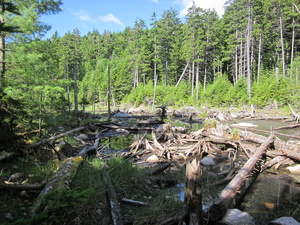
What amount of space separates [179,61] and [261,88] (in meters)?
24.2

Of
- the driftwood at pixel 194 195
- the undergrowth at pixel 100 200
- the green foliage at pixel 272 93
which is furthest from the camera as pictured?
the green foliage at pixel 272 93

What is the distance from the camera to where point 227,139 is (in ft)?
32.2

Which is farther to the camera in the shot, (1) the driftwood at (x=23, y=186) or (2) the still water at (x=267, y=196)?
(2) the still water at (x=267, y=196)

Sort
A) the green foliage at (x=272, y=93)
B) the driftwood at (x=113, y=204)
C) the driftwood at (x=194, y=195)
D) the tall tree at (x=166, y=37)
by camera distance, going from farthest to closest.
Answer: the tall tree at (x=166, y=37), the green foliage at (x=272, y=93), the driftwood at (x=113, y=204), the driftwood at (x=194, y=195)

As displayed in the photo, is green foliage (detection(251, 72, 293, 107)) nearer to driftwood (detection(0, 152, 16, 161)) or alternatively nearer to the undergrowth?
the undergrowth


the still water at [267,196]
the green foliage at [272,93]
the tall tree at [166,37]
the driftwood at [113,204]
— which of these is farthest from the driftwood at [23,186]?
the tall tree at [166,37]

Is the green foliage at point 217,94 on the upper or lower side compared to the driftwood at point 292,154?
upper

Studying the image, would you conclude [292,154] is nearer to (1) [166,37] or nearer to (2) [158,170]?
(2) [158,170]

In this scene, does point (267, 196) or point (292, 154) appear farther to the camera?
point (292, 154)

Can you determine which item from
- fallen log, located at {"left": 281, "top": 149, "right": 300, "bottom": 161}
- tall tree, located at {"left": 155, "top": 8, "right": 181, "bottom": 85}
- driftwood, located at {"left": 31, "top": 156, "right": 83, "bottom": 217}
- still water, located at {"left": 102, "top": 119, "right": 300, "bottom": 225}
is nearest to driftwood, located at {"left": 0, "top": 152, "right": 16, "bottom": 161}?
driftwood, located at {"left": 31, "top": 156, "right": 83, "bottom": 217}

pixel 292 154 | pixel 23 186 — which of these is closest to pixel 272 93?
pixel 292 154

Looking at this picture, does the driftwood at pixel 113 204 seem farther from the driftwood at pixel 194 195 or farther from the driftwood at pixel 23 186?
the driftwood at pixel 23 186

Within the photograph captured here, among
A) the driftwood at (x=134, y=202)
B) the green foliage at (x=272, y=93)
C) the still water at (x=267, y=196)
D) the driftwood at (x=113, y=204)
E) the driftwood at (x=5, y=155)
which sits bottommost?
the still water at (x=267, y=196)

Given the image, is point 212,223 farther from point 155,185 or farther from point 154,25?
point 154,25
